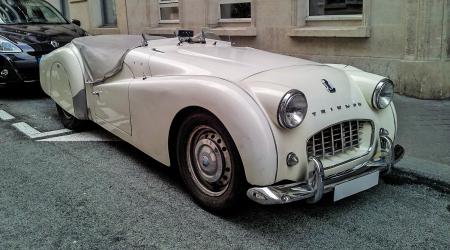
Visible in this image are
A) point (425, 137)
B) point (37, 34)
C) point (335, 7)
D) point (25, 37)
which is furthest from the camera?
point (335, 7)

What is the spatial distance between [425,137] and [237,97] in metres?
2.88

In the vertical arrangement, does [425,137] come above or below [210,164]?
below

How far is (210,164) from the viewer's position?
3320mm

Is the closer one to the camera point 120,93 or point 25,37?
point 120,93

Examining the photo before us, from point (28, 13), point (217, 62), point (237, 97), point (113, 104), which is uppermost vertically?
point (28, 13)

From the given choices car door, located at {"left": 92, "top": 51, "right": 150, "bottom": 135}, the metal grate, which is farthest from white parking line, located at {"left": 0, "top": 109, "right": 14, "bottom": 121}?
the metal grate

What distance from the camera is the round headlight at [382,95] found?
352 cm

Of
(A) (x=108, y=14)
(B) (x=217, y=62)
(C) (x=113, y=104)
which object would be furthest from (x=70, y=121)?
(A) (x=108, y=14)

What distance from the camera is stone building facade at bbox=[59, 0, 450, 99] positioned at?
258 inches

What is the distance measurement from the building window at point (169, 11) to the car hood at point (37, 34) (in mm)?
3590

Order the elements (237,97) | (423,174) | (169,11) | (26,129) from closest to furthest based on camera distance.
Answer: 1. (237,97)
2. (423,174)
3. (26,129)
4. (169,11)

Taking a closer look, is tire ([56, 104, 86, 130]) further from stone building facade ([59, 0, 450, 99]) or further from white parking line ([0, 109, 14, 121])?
stone building facade ([59, 0, 450, 99])

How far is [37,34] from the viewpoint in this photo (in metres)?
7.93

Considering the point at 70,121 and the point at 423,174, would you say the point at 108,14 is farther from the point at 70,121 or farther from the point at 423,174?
the point at 423,174
